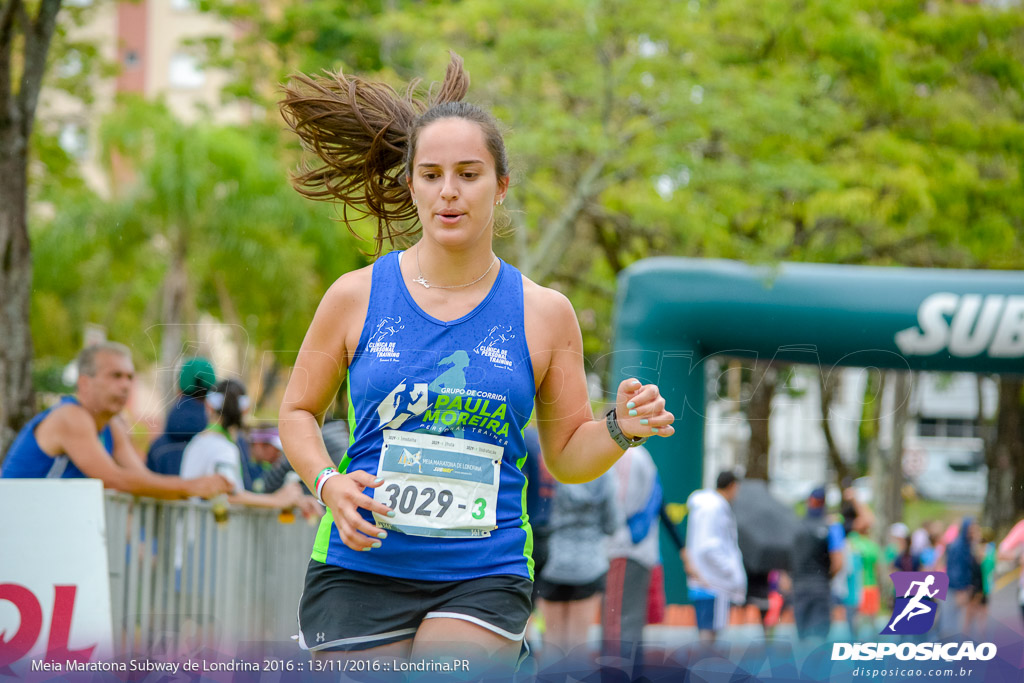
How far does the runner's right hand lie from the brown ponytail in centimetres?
81

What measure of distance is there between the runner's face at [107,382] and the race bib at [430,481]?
2.66 m

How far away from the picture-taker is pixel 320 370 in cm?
246

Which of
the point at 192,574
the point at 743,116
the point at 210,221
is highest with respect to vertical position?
the point at 743,116

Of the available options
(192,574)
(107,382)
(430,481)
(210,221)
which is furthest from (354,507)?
Answer: (210,221)

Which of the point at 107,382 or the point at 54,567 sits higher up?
the point at 107,382

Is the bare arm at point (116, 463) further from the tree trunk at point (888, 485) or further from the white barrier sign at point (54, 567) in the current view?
the tree trunk at point (888, 485)

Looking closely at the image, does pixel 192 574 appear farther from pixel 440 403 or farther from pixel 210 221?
pixel 210 221

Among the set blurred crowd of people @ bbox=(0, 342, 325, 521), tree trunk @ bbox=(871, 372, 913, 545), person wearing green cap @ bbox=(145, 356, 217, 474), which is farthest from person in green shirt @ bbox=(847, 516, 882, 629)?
person wearing green cap @ bbox=(145, 356, 217, 474)

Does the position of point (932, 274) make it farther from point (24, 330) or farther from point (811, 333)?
point (24, 330)

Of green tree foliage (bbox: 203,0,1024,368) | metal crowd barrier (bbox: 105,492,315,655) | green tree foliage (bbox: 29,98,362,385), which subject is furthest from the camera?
green tree foliage (bbox: 29,98,362,385)

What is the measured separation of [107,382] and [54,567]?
3.71 ft

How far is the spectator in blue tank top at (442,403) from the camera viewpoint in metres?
2.33

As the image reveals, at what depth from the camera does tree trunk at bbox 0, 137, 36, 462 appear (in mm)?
5582

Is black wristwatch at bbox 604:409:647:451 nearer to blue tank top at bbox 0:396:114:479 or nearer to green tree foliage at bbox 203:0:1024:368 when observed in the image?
blue tank top at bbox 0:396:114:479
